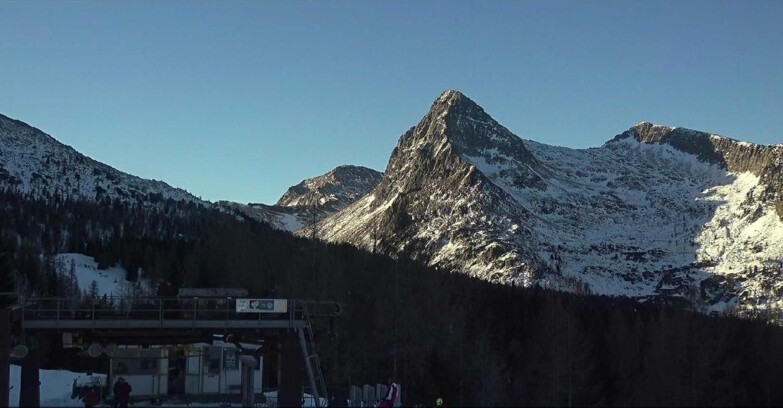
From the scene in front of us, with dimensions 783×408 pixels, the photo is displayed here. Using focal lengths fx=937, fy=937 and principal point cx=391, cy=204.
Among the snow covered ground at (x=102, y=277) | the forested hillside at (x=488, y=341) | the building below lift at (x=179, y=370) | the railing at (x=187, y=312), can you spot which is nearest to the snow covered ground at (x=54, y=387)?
the building below lift at (x=179, y=370)

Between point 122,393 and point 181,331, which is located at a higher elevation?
point 181,331

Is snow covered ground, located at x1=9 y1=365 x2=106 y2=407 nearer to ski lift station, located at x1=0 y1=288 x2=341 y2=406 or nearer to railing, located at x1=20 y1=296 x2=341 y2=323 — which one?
ski lift station, located at x1=0 y1=288 x2=341 y2=406

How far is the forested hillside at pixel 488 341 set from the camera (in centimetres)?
9888

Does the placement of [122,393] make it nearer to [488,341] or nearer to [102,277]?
[488,341]

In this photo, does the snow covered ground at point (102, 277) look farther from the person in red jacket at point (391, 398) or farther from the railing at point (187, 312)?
the person in red jacket at point (391, 398)

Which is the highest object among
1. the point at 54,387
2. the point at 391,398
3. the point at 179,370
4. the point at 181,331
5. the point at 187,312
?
the point at 187,312

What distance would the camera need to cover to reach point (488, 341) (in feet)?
403

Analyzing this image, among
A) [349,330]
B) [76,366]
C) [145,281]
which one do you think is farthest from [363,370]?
[145,281]

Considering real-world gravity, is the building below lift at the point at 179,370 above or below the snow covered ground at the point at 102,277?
below

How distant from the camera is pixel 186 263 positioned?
16000cm

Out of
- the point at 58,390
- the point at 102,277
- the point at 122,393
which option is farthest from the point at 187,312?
the point at 102,277

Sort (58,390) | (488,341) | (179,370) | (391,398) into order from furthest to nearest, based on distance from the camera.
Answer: (488,341) < (58,390) < (179,370) < (391,398)

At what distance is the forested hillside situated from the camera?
9888 cm

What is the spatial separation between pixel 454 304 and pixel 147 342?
281 ft
